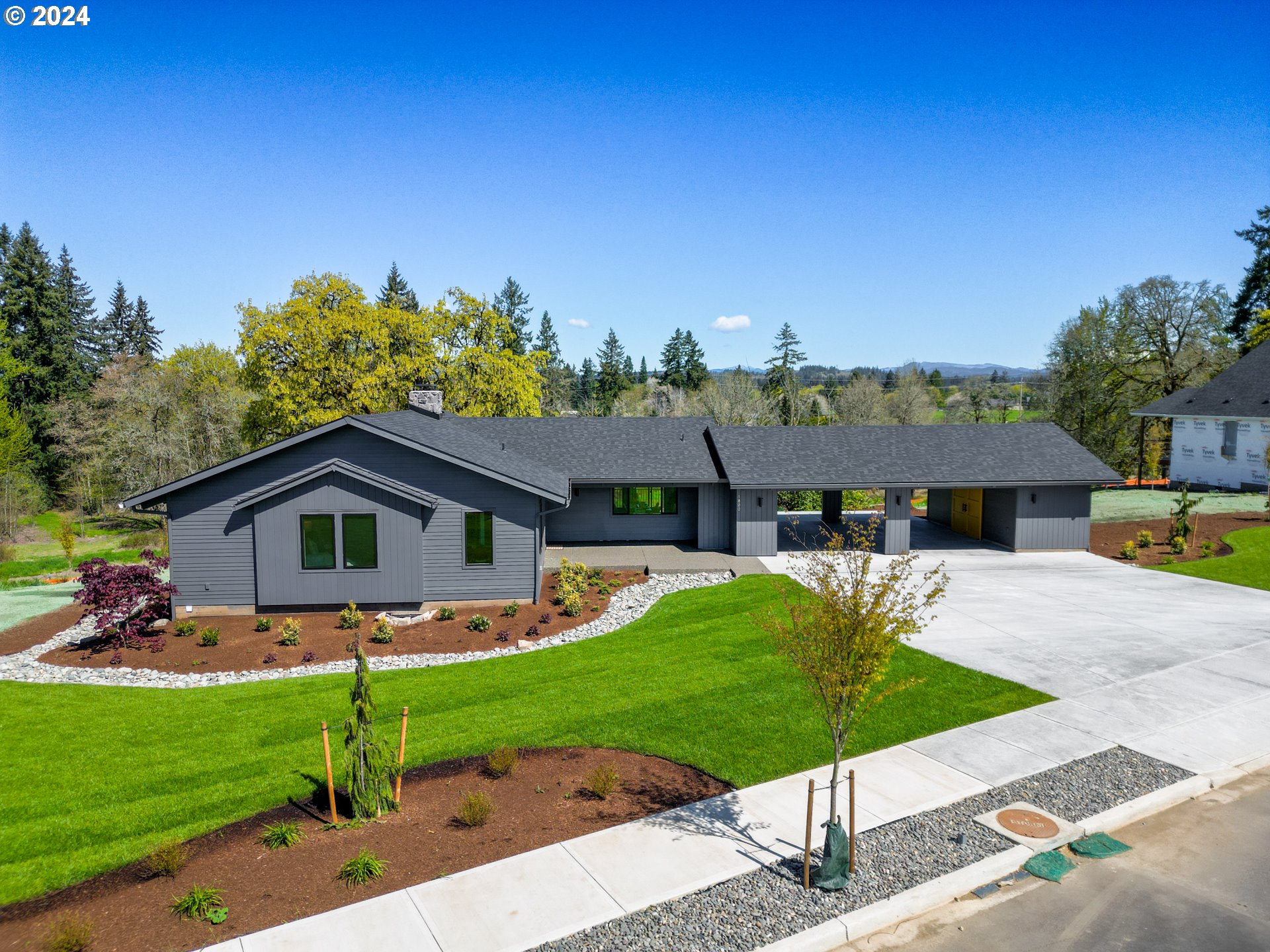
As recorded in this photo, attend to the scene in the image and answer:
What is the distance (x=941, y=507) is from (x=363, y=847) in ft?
89.4

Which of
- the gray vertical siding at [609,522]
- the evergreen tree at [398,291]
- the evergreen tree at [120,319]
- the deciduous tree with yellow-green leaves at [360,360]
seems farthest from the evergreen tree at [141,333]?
the gray vertical siding at [609,522]

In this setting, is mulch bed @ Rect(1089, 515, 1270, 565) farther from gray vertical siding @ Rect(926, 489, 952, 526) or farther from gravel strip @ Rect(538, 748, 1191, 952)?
gravel strip @ Rect(538, 748, 1191, 952)

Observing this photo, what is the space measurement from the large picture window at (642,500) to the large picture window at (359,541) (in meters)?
9.88

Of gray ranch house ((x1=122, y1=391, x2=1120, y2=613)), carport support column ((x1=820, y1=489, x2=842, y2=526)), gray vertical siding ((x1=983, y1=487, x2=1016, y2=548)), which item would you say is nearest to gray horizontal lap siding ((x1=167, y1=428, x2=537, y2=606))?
gray ranch house ((x1=122, y1=391, x2=1120, y2=613))

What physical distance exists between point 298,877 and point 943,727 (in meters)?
8.31

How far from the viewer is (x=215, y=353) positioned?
1642 inches

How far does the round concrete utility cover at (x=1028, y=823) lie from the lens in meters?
7.81

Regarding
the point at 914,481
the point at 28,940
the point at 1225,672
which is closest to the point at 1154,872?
the point at 1225,672

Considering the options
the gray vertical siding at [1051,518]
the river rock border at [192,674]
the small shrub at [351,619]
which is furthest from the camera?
the gray vertical siding at [1051,518]

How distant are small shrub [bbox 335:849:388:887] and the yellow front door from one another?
2439 centimetres

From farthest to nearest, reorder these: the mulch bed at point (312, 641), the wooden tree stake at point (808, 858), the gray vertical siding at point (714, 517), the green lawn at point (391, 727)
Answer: the gray vertical siding at point (714, 517)
the mulch bed at point (312, 641)
the green lawn at point (391, 727)
the wooden tree stake at point (808, 858)

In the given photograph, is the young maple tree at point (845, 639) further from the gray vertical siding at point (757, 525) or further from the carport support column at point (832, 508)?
the carport support column at point (832, 508)

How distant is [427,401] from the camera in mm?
24688

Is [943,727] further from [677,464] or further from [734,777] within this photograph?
[677,464]
